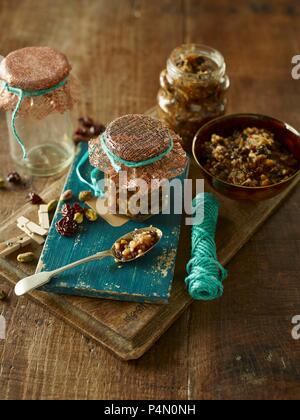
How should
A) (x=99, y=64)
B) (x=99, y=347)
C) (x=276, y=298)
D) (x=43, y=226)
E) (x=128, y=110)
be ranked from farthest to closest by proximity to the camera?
(x=99, y=64), (x=128, y=110), (x=43, y=226), (x=276, y=298), (x=99, y=347)

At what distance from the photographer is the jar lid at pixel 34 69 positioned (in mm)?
1674

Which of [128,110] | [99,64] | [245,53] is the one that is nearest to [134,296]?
[128,110]

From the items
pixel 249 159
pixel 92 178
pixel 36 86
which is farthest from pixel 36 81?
pixel 249 159

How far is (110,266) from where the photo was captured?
5.10 feet

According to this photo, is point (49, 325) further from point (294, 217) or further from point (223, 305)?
point (294, 217)

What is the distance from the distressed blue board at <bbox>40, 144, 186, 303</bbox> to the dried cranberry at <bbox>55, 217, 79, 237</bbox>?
0.01 meters

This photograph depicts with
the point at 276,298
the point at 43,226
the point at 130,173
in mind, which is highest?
the point at 130,173

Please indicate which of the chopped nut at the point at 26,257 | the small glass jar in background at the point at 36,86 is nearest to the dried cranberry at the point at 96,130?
the small glass jar in background at the point at 36,86

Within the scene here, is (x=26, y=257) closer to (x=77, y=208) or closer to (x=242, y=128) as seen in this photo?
(x=77, y=208)

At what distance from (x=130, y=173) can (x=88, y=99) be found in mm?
763

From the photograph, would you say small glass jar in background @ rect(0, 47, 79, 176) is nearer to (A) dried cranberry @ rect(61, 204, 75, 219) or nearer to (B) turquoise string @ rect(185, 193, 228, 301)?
(A) dried cranberry @ rect(61, 204, 75, 219)

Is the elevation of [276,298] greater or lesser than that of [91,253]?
lesser

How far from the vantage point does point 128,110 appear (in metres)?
2.15

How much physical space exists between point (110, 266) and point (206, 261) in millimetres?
256
